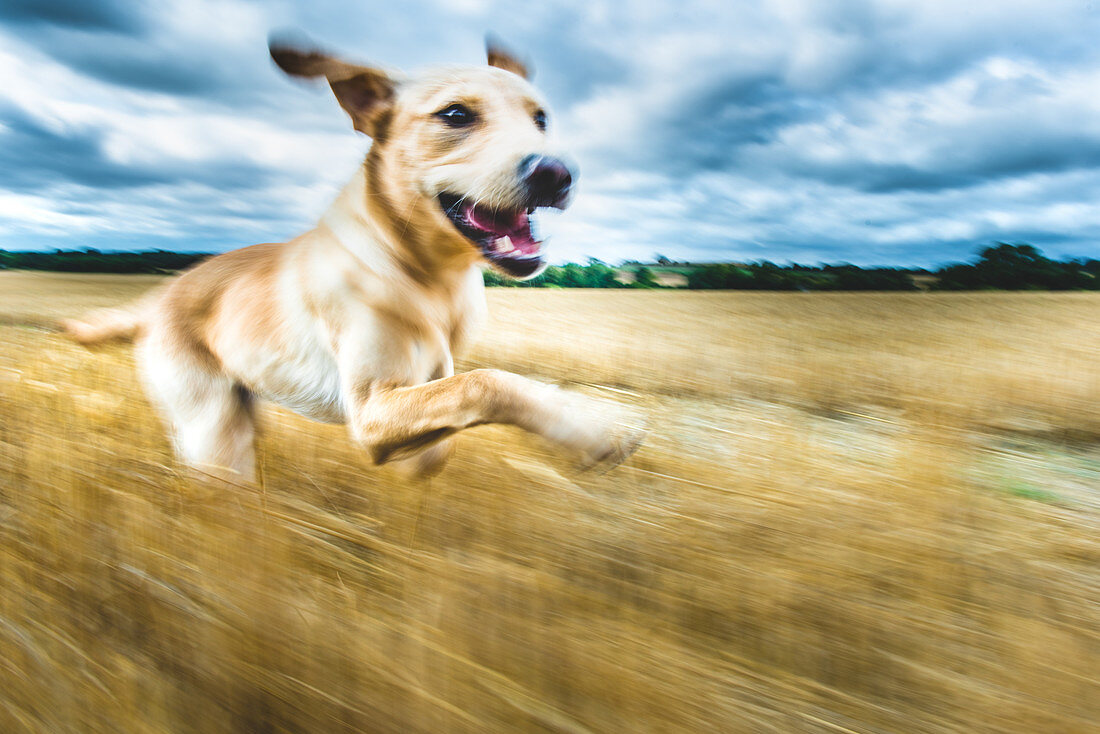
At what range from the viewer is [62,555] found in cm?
181

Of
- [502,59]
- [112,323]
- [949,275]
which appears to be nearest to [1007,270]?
[949,275]

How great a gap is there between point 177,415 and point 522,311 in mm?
5043

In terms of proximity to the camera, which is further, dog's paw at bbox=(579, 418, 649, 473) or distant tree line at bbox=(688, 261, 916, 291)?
distant tree line at bbox=(688, 261, 916, 291)

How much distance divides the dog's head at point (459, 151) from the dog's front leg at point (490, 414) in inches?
20.0

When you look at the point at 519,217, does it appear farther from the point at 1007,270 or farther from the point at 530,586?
the point at 1007,270

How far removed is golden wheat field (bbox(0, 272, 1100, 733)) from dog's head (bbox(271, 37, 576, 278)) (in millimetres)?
856

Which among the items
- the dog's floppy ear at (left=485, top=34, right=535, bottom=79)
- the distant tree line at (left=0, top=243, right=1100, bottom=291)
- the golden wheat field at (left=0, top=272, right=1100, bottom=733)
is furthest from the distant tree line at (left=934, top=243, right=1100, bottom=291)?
the dog's floppy ear at (left=485, top=34, right=535, bottom=79)

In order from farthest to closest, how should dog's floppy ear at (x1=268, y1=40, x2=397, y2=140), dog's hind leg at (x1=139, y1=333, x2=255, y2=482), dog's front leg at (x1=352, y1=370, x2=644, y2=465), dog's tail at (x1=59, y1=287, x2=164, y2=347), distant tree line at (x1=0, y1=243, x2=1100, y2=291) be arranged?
distant tree line at (x1=0, y1=243, x2=1100, y2=291) → dog's tail at (x1=59, y1=287, x2=164, y2=347) → dog's hind leg at (x1=139, y1=333, x2=255, y2=482) → dog's floppy ear at (x1=268, y1=40, x2=397, y2=140) → dog's front leg at (x1=352, y1=370, x2=644, y2=465)

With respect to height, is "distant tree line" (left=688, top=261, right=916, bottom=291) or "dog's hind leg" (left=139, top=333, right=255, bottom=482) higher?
"distant tree line" (left=688, top=261, right=916, bottom=291)

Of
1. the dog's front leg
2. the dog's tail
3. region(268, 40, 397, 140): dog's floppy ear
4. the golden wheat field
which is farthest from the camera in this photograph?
the dog's tail

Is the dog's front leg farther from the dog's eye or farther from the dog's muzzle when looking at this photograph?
the dog's eye

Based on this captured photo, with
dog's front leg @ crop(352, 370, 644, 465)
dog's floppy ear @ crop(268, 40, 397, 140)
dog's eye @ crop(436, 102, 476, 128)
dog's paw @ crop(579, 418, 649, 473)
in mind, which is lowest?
dog's paw @ crop(579, 418, 649, 473)

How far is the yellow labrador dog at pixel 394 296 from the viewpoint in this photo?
1923mm

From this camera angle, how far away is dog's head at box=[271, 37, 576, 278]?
6.40ft
